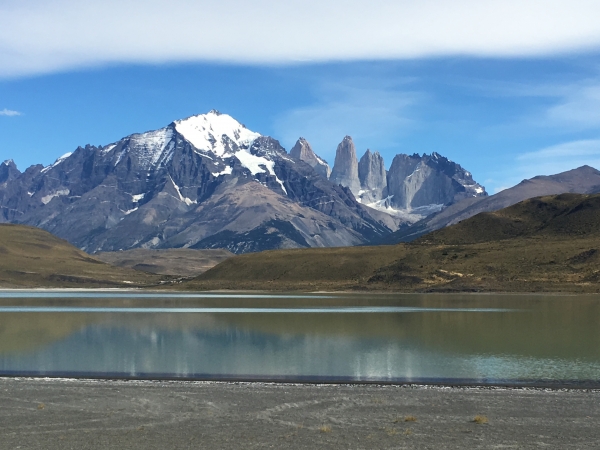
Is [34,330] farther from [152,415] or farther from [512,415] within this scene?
[512,415]

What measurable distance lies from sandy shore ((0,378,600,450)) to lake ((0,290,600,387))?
18.0 feet

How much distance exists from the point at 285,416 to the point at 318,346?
1264 inches

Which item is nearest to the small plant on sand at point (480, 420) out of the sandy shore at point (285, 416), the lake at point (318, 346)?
the sandy shore at point (285, 416)

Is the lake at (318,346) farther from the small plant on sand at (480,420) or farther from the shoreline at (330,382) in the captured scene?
the small plant on sand at (480,420)

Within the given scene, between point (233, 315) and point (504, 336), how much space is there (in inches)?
1818

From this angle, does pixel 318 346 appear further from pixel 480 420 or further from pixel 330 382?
pixel 480 420

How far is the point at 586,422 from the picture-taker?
3462 centimetres

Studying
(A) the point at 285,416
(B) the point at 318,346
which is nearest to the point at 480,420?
(A) the point at 285,416

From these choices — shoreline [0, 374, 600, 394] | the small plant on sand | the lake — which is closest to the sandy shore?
the small plant on sand

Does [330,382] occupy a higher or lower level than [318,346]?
lower

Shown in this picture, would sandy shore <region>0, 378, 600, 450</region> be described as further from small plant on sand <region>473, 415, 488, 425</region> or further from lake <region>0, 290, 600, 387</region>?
lake <region>0, 290, 600, 387</region>

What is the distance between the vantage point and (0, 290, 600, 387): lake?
51969mm

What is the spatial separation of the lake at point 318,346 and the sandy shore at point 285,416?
549 cm

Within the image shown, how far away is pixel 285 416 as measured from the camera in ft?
120
